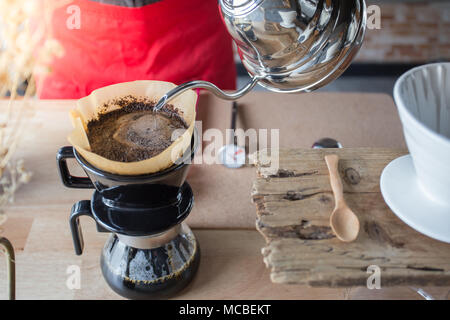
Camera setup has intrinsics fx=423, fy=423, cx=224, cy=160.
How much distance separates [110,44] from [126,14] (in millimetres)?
91

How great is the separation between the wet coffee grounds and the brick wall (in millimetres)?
2087

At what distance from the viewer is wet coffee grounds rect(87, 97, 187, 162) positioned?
0.53m

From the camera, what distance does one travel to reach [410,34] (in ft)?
8.00

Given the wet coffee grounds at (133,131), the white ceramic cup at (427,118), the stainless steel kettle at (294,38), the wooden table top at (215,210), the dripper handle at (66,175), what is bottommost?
the wooden table top at (215,210)

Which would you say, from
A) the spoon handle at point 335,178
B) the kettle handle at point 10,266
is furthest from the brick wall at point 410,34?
the kettle handle at point 10,266

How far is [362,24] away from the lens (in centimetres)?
49

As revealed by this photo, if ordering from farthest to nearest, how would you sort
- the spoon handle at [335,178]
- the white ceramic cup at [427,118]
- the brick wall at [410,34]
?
1. the brick wall at [410,34]
2. the spoon handle at [335,178]
3. the white ceramic cup at [427,118]

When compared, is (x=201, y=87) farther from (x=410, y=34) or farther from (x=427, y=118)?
(x=410, y=34)

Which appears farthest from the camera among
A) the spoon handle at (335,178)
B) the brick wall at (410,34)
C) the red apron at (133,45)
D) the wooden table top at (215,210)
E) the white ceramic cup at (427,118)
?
the brick wall at (410,34)

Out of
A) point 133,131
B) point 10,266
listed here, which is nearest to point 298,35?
point 133,131

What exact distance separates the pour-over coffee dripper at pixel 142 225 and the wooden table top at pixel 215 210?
1.4 inches

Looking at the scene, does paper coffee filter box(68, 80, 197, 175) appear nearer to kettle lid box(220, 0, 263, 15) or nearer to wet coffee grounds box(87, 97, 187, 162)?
wet coffee grounds box(87, 97, 187, 162)

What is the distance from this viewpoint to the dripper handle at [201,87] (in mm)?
449

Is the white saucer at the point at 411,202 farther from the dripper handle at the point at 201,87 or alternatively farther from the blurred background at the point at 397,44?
the blurred background at the point at 397,44
